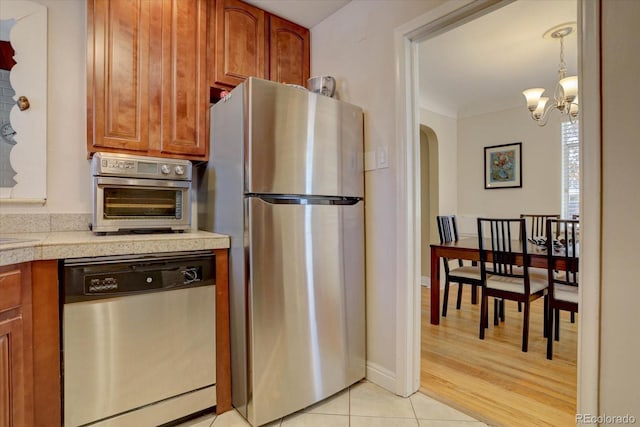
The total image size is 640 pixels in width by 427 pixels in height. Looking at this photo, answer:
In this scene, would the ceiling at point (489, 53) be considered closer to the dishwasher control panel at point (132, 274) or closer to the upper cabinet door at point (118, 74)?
the upper cabinet door at point (118, 74)

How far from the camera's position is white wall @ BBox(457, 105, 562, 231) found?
4.11 m

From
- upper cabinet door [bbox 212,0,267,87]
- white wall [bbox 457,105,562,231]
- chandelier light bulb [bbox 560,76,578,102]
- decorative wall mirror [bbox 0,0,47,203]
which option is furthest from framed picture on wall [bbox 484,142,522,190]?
decorative wall mirror [bbox 0,0,47,203]

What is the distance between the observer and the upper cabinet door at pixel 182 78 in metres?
1.82

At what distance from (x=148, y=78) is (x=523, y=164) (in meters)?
4.39

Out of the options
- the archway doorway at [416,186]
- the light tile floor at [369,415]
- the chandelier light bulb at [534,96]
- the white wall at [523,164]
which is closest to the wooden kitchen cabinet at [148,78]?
the archway doorway at [416,186]

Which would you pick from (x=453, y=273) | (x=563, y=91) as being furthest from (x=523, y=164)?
(x=453, y=273)

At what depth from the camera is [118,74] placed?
1.70 meters

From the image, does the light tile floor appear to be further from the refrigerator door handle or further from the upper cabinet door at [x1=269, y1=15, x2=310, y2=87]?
the upper cabinet door at [x1=269, y1=15, x2=310, y2=87]

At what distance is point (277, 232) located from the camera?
1.60 m

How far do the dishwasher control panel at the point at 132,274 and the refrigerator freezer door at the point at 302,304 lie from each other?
0.27 metres

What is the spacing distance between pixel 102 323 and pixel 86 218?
2.54ft

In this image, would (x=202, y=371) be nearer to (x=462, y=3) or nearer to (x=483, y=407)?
(x=483, y=407)

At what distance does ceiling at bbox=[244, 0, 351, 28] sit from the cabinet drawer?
1888mm

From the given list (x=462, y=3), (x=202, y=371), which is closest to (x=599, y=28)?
(x=462, y=3)
